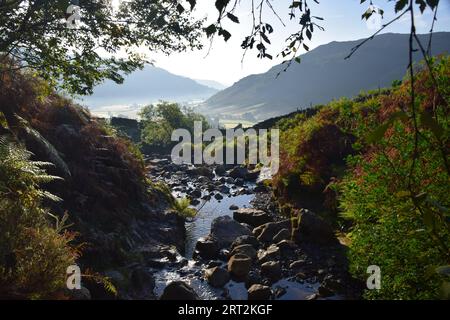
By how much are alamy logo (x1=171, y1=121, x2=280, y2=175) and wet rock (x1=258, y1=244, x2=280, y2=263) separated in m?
8.64

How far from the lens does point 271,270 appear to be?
31.3ft

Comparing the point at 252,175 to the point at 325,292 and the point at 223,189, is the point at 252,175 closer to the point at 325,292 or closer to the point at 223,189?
the point at 223,189

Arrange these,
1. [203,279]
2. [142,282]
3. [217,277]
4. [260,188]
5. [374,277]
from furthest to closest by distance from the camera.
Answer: [260,188] → [203,279] → [217,277] → [142,282] → [374,277]

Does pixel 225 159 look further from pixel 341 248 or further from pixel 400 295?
pixel 400 295

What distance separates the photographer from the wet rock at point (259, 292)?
8328mm

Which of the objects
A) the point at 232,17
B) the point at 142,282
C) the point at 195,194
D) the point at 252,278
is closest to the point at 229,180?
the point at 195,194

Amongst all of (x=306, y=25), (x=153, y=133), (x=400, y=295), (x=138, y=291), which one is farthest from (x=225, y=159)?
(x=306, y=25)

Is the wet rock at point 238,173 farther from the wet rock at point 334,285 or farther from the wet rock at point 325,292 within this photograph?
the wet rock at point 325,292

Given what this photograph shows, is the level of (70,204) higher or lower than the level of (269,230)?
higher

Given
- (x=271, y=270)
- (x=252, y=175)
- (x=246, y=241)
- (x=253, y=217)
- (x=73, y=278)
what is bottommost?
(x=271, y=270)

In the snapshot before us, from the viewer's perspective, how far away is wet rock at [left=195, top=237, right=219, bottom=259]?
10969 mm

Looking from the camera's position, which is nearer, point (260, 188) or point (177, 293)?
point (177, 293)

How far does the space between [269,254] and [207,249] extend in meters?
1.92

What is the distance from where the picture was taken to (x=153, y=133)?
43.7 m
